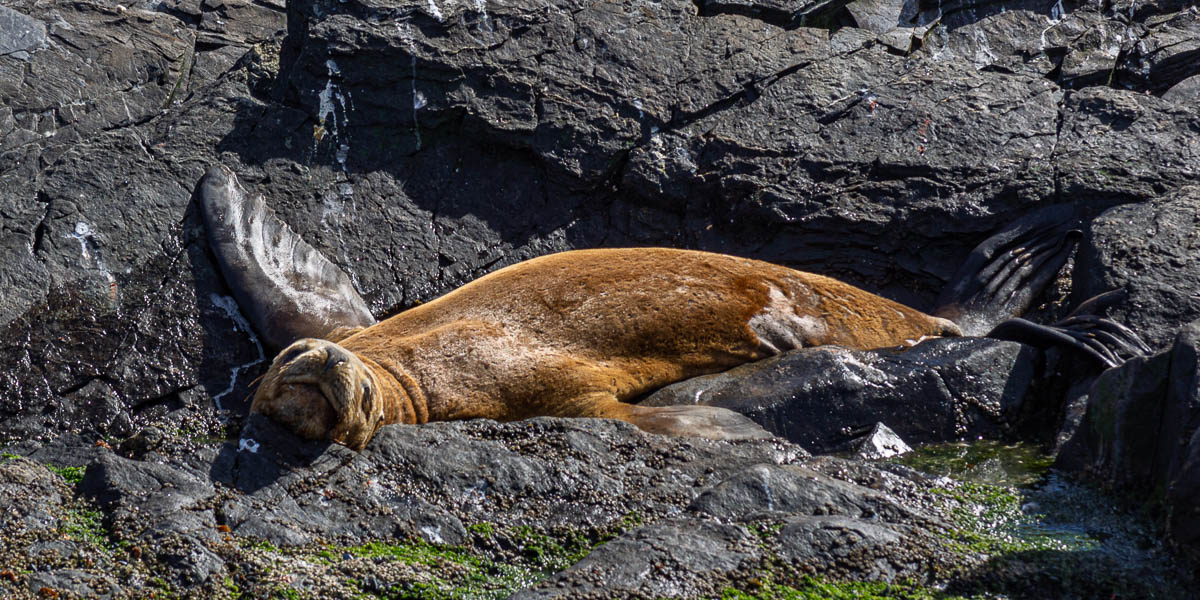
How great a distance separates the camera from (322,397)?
4672 mm

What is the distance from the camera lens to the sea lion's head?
15.0ft

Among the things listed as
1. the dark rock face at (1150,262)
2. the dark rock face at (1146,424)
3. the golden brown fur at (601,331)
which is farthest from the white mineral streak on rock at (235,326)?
the dark rock face at (1150,262)

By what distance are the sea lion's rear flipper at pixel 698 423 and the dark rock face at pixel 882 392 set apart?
1.11 ft

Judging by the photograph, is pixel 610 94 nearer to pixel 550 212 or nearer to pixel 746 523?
pixel 550 212

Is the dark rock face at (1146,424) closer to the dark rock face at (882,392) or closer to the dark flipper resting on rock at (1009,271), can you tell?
the dark rock face at (882,392)

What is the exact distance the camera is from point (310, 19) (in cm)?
793

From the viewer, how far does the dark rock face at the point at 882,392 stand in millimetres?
5758

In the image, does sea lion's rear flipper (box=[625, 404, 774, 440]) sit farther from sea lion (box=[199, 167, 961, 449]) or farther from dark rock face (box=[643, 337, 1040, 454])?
dark rock face (box=[643, 337, 1040, 454])

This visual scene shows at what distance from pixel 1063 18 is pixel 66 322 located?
729 cm

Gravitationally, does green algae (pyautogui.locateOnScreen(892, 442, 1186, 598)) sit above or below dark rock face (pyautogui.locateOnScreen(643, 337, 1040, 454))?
above

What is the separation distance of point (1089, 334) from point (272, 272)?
4.62m

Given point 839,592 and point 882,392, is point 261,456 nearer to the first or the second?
point 839,592

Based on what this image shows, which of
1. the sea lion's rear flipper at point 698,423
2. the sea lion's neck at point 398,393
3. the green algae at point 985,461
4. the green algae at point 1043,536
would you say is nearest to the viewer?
the green algae at point 1043,536

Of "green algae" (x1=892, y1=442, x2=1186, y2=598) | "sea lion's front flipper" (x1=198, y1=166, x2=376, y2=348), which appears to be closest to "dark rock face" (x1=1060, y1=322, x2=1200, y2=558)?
"green algae" (x1=892, y1=442, x2=1186, y2=598)
